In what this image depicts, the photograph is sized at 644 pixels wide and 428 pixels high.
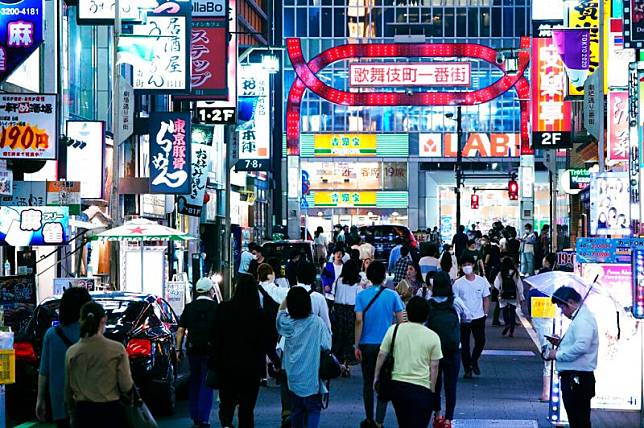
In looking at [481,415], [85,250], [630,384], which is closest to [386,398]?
[630,384]

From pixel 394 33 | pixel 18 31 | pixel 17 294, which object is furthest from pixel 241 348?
pixel 394 33

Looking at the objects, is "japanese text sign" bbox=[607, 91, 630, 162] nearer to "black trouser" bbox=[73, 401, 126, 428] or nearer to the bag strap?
the bag strap

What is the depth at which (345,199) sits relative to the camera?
8562cm

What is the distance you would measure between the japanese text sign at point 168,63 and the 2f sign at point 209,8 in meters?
4.52

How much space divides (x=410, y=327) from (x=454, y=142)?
2830 inches

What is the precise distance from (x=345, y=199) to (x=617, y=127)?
5875 centimetres

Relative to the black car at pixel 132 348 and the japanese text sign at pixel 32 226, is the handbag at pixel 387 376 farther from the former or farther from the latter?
the japanese text sign at pixel 32 226

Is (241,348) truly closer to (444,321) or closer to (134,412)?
(444,321)

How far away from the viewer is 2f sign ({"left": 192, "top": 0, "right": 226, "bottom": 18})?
33.6 metres

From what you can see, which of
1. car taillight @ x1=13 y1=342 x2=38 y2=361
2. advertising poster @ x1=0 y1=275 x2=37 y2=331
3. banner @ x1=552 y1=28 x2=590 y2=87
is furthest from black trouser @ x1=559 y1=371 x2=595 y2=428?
banner @ x1=552 y1=28 x2=590 y2=87

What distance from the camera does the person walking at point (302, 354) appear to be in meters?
12.8

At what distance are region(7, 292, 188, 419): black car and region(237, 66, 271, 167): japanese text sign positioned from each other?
89.3 feet

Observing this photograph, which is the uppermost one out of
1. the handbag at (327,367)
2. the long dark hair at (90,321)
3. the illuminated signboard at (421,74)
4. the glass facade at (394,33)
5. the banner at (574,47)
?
the glass facade at (394,33)

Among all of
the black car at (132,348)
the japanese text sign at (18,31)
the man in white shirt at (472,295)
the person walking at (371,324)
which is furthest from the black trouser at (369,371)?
the japanese text sign at (18,31)
